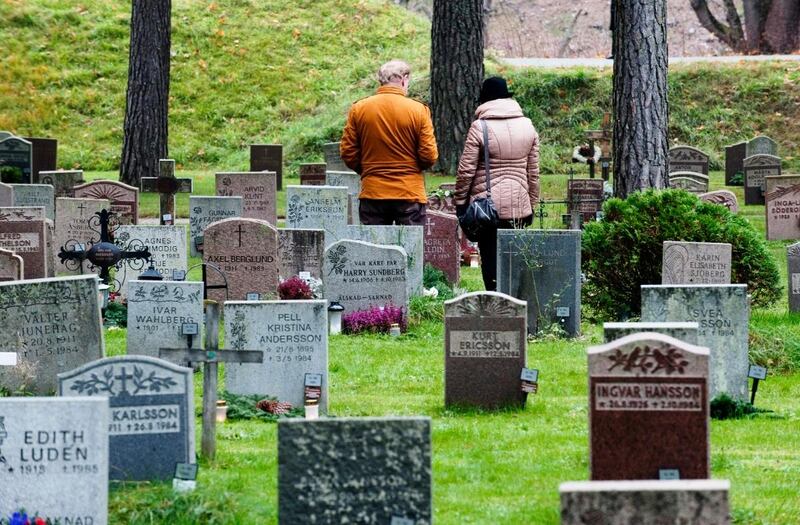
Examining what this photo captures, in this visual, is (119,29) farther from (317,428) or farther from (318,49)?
(317,428)

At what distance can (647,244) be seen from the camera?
1504cm

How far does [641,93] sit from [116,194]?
7068 mm

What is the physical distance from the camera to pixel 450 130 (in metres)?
27.8

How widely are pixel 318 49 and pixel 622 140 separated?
74.1 feet

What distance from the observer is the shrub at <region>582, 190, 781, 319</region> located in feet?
49.4

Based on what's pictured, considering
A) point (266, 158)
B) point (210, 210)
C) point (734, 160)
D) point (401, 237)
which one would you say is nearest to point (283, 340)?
point (401, 237)

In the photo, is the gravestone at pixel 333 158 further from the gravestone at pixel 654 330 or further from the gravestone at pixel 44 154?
the gravestone at pixel 654 330

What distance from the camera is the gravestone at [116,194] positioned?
2088cm

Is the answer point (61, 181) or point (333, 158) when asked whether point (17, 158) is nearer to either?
point (61, 181)

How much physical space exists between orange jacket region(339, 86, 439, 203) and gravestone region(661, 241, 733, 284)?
2.46 m

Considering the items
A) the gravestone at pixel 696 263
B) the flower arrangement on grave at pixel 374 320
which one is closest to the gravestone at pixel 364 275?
the flower arrangement on grave at pixel 374 320

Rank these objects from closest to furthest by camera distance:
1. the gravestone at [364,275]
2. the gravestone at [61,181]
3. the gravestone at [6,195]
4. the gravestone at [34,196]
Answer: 1. the gravestone at [364,275]
2. the gravestone at [6,195]
3. the gravestone at [34,196]
4. the gravestone at [61,181]

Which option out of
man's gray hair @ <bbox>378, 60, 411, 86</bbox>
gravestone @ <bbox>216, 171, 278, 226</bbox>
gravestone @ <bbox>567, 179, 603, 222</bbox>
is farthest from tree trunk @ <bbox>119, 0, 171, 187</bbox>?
man's gray hair @ <bbox>378, 60, 411, 86</bbox>

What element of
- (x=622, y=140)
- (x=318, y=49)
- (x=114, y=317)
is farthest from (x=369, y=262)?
(x=318, y=49)
